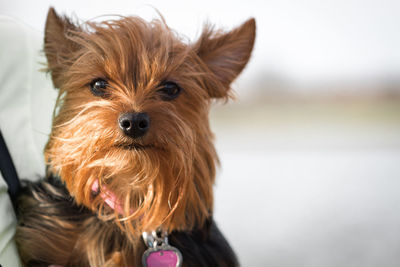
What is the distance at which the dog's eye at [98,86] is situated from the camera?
1.78 meters

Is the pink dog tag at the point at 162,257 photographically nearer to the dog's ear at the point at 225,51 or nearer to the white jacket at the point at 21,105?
the white jacket at the point at 21,105

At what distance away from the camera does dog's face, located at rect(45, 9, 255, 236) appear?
1.63m

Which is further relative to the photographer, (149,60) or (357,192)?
(357,192)

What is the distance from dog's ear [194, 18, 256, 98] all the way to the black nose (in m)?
0.59

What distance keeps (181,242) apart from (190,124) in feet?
1.87

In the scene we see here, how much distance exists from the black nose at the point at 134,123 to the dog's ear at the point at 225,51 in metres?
0.59

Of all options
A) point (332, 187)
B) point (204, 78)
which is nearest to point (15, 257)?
point (204, 78)

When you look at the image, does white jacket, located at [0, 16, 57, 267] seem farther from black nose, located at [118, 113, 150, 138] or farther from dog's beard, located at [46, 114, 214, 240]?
black nose, located at [118, 113, 150, 138]

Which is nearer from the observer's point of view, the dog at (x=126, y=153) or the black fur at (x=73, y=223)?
the dog at (x=126, y=153)

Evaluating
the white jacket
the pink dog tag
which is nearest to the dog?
the pink dog tag

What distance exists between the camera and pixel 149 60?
1.76 metres

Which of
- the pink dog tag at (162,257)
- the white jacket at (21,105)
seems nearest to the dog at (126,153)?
the pink dog tag at (162,257)

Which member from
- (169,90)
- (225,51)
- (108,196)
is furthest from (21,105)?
(225,51)

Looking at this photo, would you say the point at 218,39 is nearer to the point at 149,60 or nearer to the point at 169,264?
the point at 149,60
